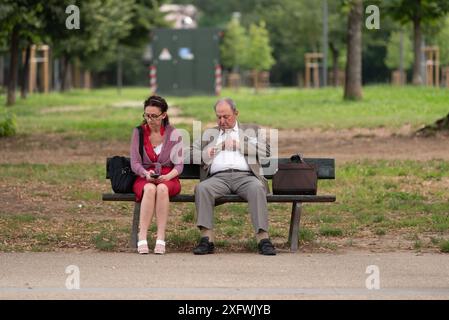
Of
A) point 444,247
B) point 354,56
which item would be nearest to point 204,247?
point 444,247

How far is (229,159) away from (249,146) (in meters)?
0.21

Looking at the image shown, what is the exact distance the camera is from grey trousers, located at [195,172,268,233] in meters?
11.1

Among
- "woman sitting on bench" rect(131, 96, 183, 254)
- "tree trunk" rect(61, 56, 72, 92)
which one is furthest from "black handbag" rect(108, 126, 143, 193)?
"tree trunk" rect(61, 56, 72, 92)

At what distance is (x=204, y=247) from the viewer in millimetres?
10977

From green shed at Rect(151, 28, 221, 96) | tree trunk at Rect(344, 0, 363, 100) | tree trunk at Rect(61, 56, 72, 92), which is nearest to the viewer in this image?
tree trunk at Rect(344, 0, 363, 100)

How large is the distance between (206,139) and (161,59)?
2162 inches

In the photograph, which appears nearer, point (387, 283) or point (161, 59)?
point (387, 283)

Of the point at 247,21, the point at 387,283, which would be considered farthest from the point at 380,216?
the point at 247,21

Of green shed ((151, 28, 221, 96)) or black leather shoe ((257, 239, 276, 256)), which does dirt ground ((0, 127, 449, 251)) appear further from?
green shed ((151, 28, 221, 96))

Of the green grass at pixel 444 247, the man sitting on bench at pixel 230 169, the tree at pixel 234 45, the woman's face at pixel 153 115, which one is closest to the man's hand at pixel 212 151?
the man sitting on bench at pixel 230 169

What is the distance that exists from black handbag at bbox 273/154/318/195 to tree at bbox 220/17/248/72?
7924 centimetres

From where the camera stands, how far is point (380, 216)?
13.5m

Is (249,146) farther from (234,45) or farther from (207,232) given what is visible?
(234,45)
